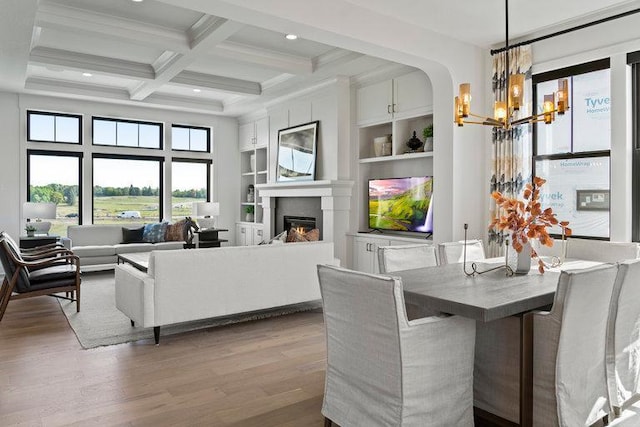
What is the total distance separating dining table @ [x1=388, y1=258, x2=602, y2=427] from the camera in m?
2.16

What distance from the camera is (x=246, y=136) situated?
937 cm

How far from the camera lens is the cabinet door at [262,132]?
27.8 ft

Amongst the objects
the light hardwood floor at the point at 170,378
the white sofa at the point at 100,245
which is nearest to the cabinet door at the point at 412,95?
the light hardwood floor at the point at 170,378

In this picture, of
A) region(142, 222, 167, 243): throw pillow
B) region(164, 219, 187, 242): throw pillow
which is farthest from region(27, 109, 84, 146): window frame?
region(164, 219, 187, 242): throw pillow

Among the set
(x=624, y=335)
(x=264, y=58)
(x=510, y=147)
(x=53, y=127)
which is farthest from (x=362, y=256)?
(x=53, y=127)

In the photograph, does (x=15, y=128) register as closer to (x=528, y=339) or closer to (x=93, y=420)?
(x=93, y=420)

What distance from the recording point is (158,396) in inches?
114

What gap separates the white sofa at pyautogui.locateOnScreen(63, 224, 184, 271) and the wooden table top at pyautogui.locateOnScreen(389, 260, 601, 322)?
5867 millimetres

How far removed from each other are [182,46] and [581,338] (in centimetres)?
487

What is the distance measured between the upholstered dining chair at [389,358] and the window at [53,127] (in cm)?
741

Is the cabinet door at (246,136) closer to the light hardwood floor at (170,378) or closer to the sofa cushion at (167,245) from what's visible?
the sofa cushion at (167,245)

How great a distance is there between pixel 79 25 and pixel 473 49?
4129mm

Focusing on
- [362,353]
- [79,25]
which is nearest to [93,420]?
[362,353]

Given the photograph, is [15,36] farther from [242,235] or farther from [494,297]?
[242,235]
